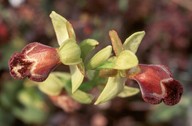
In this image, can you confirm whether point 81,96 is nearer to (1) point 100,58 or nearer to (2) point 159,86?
(1) point 100,58

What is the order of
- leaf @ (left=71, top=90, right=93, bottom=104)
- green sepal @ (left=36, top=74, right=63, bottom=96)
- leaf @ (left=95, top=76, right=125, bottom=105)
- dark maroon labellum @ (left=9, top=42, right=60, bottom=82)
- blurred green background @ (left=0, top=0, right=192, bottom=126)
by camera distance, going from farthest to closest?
blurred green background @ (left=0, top=0, right=192, bottom=126)
green sepal @ (left=36, top=74, right=63, bottom=96)
leaf @ (left=71, top=90, right=93, bottom=104)
leaf @ (left=95, top=76, right=125, bottom=105)
dark maroon labellum @ (left=9, top=42, right=60, bottom=82)

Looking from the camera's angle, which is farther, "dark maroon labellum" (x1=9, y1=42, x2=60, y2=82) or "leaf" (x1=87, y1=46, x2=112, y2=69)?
"leaf" (x1=87, y1=46, x2=112, y2=69)

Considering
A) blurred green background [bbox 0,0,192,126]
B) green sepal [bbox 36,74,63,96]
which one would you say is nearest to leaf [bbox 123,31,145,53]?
green sepal [bbox 36,74,63,96]

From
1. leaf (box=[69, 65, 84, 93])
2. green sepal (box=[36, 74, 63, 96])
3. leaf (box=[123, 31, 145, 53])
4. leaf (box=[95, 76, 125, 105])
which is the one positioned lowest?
green sepal (box=[36, 74, 63, 96])

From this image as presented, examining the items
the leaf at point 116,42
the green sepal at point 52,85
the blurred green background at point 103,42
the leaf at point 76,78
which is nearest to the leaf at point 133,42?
the leaf at point 116,42

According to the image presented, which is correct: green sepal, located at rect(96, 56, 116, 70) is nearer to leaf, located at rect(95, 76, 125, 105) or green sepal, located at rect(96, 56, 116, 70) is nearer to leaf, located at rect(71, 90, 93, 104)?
leaf, located at rect(95, 76, 125, 105)

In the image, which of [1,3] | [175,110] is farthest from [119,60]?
[1,3]

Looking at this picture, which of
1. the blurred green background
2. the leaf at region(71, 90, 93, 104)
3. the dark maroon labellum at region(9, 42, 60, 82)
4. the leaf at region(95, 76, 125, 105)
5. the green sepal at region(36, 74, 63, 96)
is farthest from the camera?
the blurred green background
